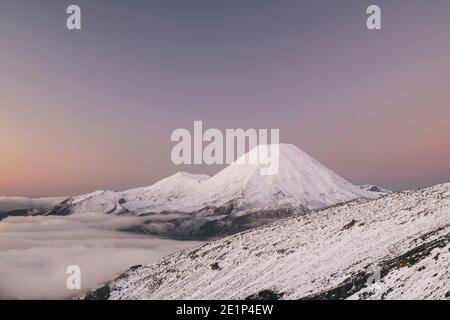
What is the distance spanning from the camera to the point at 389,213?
52.2 m

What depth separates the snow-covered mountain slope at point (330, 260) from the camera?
31.3 metres

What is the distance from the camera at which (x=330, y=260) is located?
44.0 meters

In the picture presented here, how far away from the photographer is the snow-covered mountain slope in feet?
103

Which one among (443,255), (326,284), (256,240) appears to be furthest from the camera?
(256,240)

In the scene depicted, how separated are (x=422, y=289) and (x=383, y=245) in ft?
48.9

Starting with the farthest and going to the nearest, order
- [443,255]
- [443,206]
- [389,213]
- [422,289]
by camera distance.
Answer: [389,213] < [443,206] < [443,255] < [422,289]

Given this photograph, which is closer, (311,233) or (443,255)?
(443,255)
